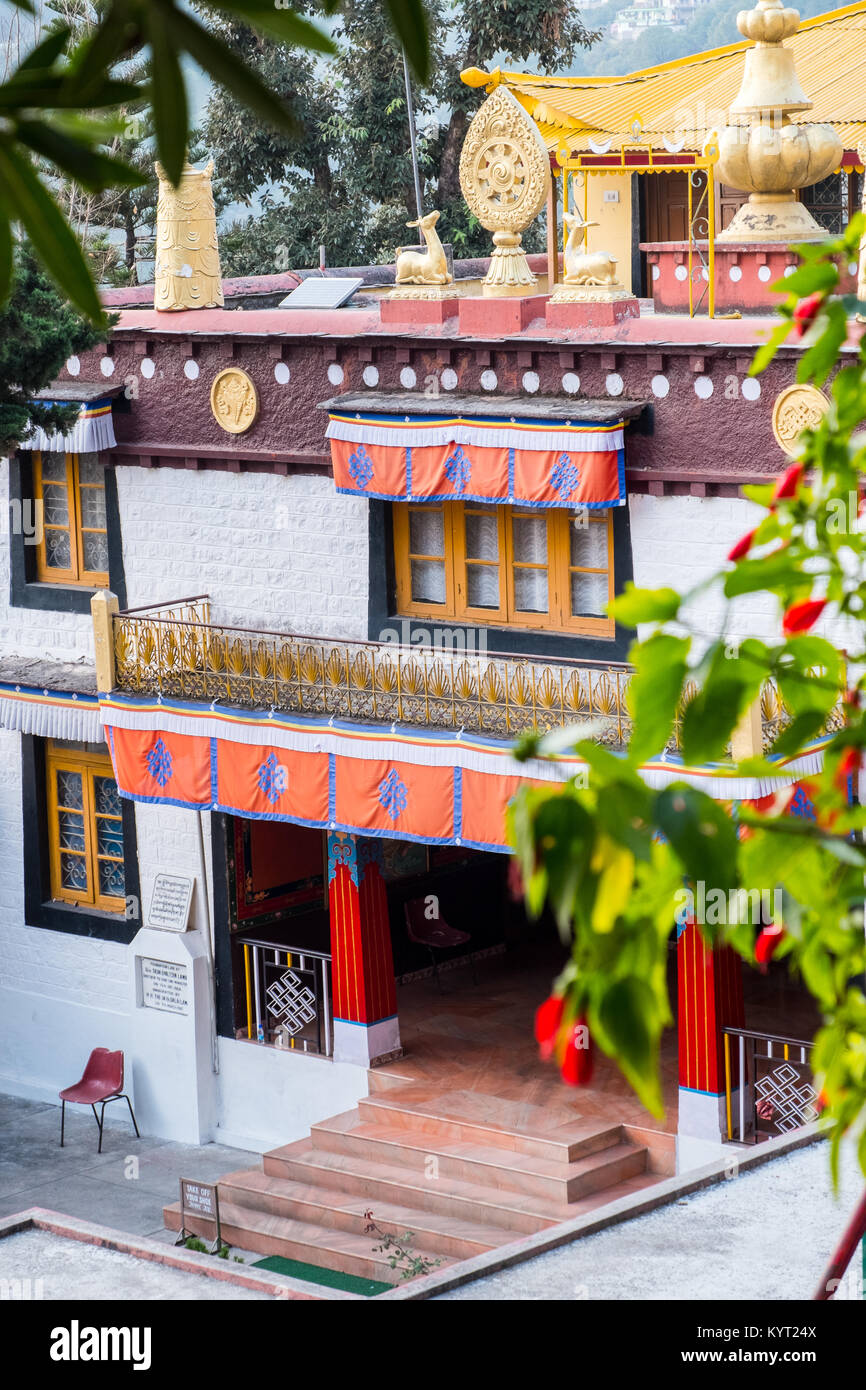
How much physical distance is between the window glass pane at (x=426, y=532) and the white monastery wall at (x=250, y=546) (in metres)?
0.38

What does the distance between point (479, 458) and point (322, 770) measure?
244 cm

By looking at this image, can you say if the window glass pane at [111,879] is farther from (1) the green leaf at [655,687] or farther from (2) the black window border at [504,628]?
(1) the green leaf at [655,687]

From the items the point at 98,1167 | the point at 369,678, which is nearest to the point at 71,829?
the point at 98,1167

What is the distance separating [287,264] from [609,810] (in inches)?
1157

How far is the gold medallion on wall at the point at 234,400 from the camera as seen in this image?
15.9 m

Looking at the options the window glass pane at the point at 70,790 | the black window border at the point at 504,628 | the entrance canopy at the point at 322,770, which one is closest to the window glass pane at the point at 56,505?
the window glass pane at the point at 70,790

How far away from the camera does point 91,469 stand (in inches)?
671

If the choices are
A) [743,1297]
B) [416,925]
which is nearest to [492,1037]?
[416,925]

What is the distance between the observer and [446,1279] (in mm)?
10070

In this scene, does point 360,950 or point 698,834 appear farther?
point 360,950

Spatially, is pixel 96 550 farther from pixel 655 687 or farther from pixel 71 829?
pixel 655 687

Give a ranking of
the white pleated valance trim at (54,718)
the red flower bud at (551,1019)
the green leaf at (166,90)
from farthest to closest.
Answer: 1. the white pleated valance trim at (54,718)
2. the red flower bud at (551,1019)
3. the green leaf at (166,90)

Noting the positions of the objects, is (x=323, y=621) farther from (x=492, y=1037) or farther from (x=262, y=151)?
(x=262, y=151)

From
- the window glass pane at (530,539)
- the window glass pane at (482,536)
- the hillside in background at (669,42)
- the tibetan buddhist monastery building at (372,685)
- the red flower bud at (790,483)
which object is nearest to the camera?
the red flower bud at (790,483)
